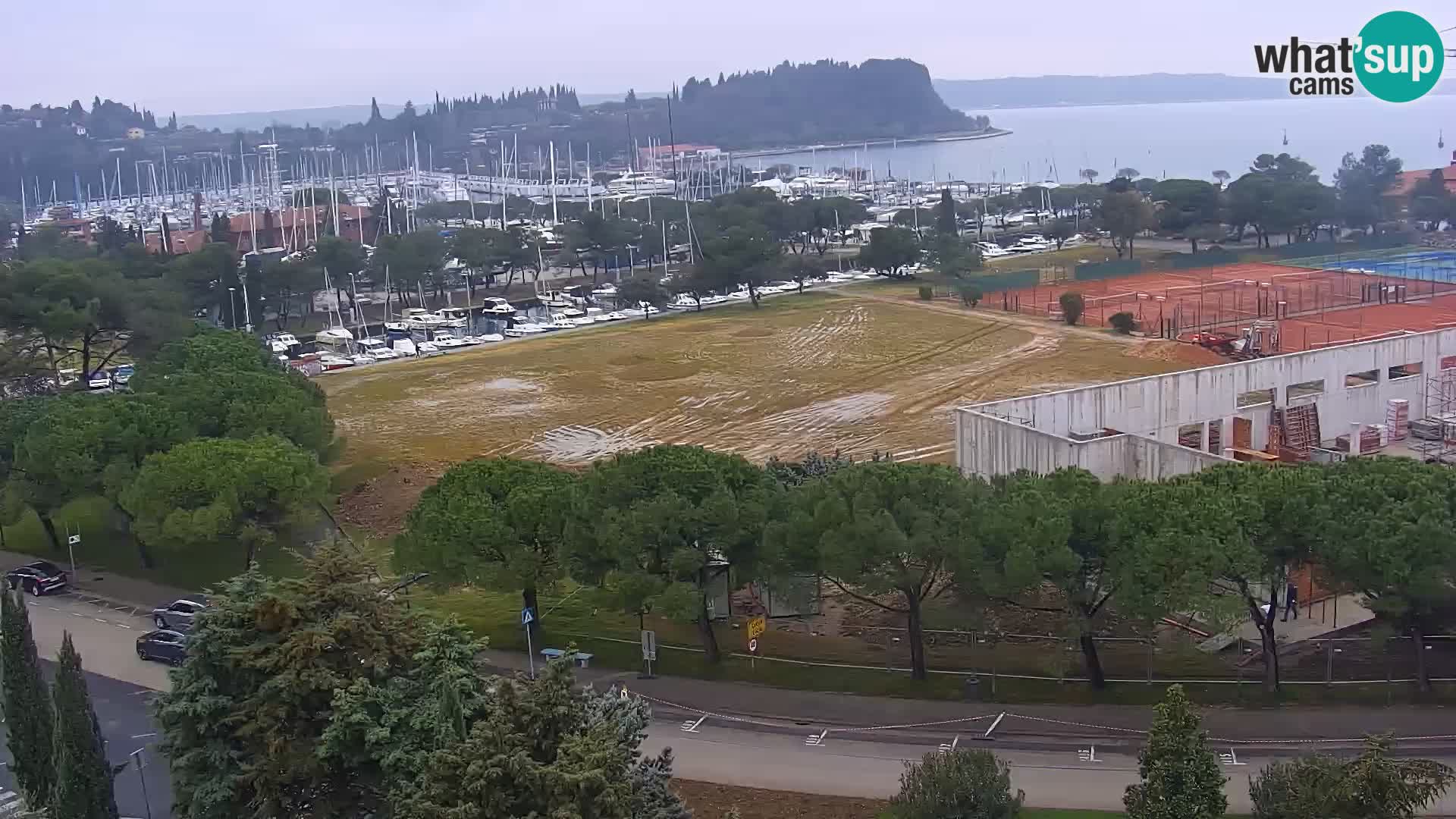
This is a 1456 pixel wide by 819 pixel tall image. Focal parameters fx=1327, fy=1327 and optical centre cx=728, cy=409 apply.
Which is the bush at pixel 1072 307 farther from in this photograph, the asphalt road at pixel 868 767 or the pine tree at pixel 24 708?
the pine tree at pixel 24 708

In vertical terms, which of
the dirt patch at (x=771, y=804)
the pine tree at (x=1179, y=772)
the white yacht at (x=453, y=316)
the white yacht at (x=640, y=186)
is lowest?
the dirt patch at (x=771, y=804)

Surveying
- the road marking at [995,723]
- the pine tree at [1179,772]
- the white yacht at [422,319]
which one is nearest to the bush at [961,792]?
→ the pine tree at [1179,772]

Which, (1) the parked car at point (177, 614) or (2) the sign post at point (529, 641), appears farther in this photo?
(1) the parked car at point (177, 614)

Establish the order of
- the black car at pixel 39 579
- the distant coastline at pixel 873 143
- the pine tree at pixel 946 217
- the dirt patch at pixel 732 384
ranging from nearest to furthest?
the black car at pixel 39 579
the dirt patch at pixel 732 384
the pine tree at pixel 946 217
the distant coastline at pixel 873 143

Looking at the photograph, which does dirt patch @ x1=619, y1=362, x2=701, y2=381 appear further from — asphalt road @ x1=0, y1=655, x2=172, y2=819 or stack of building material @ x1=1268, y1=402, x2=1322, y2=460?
asphalt road @ x1=0, y1=655, x2=172, y2=819

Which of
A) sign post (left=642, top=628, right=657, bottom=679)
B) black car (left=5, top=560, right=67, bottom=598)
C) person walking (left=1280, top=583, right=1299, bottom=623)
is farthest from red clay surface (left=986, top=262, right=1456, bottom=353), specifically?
black car (left=5, top=560, right=67, bottom=598)

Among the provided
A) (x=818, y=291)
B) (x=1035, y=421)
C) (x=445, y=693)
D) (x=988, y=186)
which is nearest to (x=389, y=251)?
(x=818, y=291)

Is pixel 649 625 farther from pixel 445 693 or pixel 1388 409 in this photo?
pixel 1388 409
